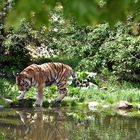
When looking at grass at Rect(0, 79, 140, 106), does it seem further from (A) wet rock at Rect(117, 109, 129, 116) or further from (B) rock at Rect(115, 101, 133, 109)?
(A) wet rock at Rect(117, 109, 129, 116)

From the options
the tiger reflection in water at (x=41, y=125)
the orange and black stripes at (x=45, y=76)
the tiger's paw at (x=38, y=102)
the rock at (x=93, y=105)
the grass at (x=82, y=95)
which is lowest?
the tiger reflection in water at (x=41, y=125)

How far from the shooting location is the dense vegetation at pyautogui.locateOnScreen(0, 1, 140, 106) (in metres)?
15.4

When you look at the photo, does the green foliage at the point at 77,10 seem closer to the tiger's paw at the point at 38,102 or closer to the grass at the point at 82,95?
the tiger's paw at the point at 38,102

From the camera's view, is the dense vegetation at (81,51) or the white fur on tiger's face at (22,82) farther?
the dense vegetation at (81,51)

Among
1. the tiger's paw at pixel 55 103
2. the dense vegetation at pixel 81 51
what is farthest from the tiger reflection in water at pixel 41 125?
the dense vegetation at pixel 81 51

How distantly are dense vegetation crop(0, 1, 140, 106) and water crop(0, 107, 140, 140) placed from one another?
3.15 m

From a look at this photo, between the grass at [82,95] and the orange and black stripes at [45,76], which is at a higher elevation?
the orange and black stripes at [45,76]

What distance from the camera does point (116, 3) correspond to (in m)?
1.57

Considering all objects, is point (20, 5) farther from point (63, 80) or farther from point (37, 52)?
point (37, 52)

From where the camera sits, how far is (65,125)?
945 centimetres

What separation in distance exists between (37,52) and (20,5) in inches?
612

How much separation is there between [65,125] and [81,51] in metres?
7.72

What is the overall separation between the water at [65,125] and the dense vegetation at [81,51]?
3151mm

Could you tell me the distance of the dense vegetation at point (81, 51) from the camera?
606 inches
